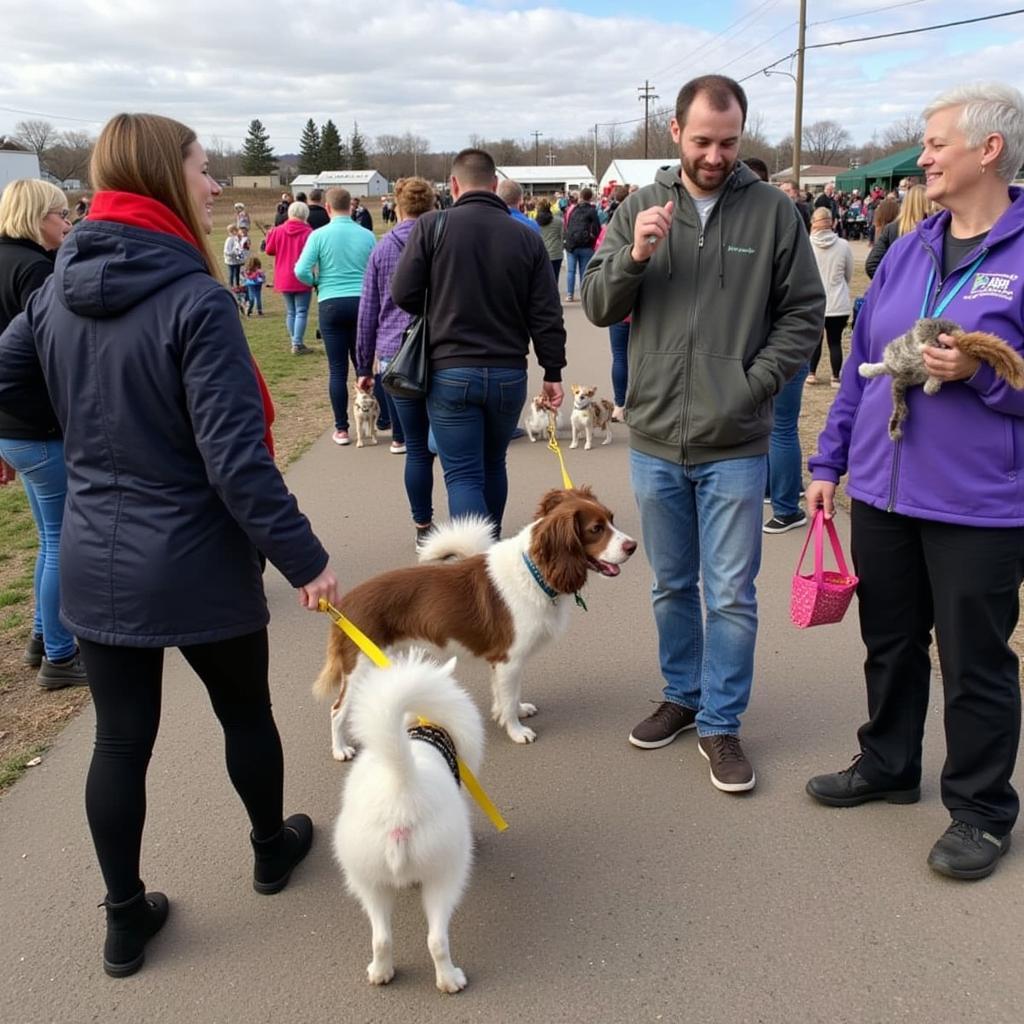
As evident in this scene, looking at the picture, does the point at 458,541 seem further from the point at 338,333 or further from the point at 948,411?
the point at 338,333

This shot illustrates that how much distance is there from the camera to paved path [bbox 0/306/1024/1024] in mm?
2461

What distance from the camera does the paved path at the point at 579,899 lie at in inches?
96.9

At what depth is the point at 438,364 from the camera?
4.70 m

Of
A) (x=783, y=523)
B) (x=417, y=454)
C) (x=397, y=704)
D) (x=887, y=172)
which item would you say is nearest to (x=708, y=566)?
(x=397, y=704)

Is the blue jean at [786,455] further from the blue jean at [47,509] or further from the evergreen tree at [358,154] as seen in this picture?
the evergreen tree at [358,154]

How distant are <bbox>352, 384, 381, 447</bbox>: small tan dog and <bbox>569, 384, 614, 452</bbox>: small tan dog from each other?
215 centimetres

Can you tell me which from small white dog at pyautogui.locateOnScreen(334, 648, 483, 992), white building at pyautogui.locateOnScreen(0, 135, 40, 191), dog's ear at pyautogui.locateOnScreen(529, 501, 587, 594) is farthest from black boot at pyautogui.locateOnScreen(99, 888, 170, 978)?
white building at pyautogui.locateOnScreen(0, 135, 40, 191)

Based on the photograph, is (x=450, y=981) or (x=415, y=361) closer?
(x=450, y=981)

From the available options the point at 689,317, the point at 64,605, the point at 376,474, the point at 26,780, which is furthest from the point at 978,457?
the point at 376,474

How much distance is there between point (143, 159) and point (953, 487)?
2620 mm

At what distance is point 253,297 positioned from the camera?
803 inches

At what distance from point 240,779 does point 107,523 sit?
37.5 inches

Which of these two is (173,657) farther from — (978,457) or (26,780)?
(978,457)

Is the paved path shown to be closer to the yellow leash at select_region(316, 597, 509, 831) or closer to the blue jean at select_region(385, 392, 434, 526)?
the yellow leash at select_region(316, 597, 509, 831)
